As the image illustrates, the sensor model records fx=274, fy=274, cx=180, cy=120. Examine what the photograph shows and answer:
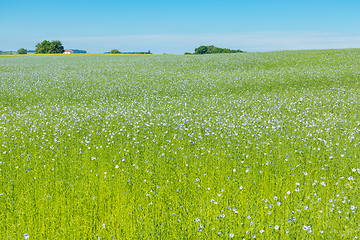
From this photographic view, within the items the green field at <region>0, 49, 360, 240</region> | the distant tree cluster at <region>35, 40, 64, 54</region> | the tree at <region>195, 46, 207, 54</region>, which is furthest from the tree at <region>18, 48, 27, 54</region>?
the green field at <region>0, 49, 360, 240</region>

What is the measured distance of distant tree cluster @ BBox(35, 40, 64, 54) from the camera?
123 meters

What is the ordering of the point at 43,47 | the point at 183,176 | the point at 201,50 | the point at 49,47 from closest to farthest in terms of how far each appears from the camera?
the point at 183,176 → the point at 201,50 → the point at 49,47 → the point at 43,47

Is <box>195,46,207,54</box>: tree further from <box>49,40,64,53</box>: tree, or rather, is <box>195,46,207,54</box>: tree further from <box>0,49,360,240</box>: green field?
<box>0,49,360,240</box>: green field

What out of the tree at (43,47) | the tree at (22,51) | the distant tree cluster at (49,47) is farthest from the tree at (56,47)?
the tree at (22,51)

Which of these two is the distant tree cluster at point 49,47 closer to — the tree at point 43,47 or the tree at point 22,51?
the tree at point 43,47

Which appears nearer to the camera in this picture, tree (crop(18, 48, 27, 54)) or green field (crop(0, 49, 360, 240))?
green field (crop(0, 49, 360, 240))

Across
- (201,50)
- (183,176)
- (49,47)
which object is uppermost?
(49,47)

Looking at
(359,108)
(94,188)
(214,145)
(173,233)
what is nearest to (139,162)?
(94,188)

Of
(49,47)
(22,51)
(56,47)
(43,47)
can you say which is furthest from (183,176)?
(22,51)

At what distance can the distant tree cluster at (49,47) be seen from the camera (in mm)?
122562

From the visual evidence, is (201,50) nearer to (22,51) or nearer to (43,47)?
(43,47)

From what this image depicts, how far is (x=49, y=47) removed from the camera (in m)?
123

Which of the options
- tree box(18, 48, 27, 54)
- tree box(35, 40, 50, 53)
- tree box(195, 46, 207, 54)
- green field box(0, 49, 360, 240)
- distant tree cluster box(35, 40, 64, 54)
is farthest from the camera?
tree box(18, 48, 27, 54)

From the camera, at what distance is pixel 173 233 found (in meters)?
4.48
